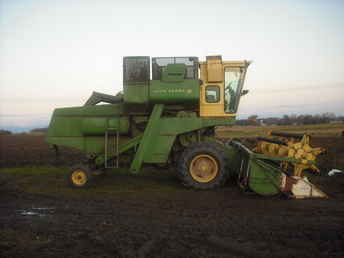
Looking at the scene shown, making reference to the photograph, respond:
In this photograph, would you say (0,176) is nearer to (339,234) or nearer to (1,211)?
(1,211)

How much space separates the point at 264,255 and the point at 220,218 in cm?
160

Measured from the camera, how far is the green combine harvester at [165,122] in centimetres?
801

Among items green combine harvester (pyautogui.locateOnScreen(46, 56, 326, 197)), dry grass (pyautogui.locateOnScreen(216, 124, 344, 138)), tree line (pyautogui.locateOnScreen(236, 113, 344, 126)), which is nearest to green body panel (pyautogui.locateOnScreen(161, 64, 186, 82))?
green combine harvester (pyautogui.locateOnScreen(46, 56, 326, 197))

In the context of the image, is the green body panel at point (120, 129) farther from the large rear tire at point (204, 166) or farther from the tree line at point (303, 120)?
the tree line at point (303, 120)

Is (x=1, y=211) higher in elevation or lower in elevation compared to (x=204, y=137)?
lower

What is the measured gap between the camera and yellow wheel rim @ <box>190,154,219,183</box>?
26.1ft

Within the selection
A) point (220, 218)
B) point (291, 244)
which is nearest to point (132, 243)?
point (220, 218)

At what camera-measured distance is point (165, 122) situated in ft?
27.4

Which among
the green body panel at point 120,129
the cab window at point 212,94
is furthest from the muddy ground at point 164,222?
the cab window at point 212,94

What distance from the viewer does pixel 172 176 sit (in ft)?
33.6

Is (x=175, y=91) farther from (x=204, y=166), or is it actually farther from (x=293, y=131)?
(x=293, y=131)

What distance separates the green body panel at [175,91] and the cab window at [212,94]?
1.43 feet

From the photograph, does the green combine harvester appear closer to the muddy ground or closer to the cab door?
the cab door

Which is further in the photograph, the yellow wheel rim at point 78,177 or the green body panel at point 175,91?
the yellow wheel rim at point 78,177
